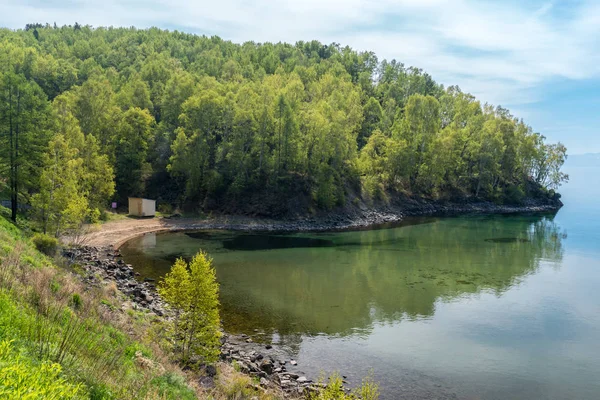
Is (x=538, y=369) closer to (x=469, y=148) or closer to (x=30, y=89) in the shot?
(x=30, y=89)

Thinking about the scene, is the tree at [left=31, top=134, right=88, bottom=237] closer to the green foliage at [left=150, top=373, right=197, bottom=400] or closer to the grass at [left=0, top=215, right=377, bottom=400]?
the grass at [left=0, top=215, right=377, bottom=400]

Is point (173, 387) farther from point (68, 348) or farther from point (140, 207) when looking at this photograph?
point (140, 207)

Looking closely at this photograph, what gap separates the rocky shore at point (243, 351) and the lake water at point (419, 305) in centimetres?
110

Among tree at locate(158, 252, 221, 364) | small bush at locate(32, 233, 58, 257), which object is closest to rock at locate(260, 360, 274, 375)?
A: tree at locate(158, 252, 221, 364)

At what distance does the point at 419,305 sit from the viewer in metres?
35.4

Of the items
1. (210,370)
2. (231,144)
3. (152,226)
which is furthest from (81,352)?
(231,144)

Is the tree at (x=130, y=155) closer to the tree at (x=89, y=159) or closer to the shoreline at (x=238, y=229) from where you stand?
the tree at (x=89, y=159)

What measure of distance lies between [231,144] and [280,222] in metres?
15.6

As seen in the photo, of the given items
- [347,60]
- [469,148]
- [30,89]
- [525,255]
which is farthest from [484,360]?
[347,60]

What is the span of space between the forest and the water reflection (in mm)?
11683

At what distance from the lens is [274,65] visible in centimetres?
13138

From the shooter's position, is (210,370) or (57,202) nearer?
(210,370)

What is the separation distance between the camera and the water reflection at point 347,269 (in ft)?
105

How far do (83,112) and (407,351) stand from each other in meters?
65.8
